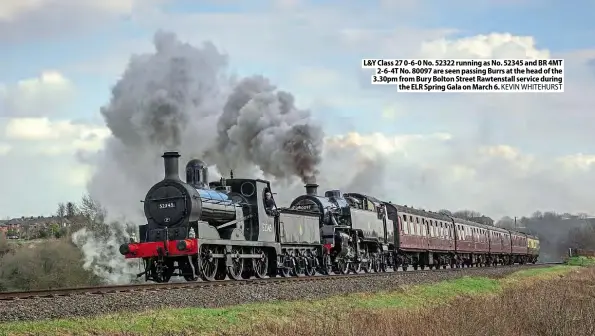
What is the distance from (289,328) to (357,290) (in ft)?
23.9

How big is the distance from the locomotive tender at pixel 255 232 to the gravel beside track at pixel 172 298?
2.62 m

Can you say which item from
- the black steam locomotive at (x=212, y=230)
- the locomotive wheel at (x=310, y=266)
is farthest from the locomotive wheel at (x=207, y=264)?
the locomotive wheel at (x=310, y=266)

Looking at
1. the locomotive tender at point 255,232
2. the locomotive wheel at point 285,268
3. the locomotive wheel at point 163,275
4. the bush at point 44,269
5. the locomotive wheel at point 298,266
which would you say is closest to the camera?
the locomotive tender at point 255,232

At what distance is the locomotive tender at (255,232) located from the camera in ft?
63.0

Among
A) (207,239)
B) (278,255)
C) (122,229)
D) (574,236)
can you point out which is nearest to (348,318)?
(207,239)

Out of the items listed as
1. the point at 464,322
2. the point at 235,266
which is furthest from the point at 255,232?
the point at 464,322

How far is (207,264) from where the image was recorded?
64.0 feet

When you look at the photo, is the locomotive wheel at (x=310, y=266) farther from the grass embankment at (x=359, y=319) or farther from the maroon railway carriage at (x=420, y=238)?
the grass embankment at (x=359, y=319)

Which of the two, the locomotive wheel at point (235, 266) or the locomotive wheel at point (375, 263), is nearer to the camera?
the locomotive wheel at point (235, 266)

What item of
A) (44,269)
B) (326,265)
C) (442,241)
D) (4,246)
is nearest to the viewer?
(326,265)

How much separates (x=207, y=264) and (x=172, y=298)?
613 cm

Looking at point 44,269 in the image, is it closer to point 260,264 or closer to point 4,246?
point 4,246

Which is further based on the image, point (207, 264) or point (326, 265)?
point (326, 265)

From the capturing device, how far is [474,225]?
48.2 meters
